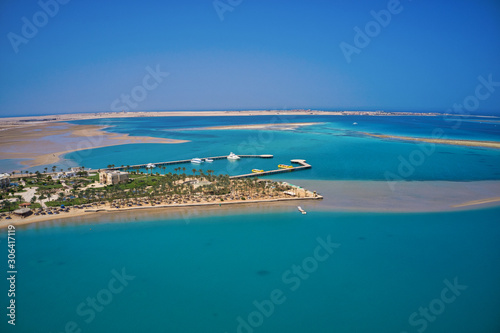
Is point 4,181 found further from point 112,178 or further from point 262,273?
point 262,273

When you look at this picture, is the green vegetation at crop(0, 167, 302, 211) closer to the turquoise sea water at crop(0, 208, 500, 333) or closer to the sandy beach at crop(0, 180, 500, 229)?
the sandy beach at crop(0, 180, 500, 229)

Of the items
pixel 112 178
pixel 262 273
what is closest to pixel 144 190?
pixel 112 178

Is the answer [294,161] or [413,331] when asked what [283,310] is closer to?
[413,331]

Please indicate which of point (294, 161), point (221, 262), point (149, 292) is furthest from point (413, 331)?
point (294, 161)

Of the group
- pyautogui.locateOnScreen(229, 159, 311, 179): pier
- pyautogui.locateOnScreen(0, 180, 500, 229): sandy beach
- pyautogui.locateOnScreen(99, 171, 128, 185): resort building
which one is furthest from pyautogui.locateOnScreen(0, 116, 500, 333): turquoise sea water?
pyautogui.locateOnScreen(229, 159, 311, 179): pier

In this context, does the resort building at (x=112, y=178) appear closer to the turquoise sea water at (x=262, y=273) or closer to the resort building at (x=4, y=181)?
the resort building at (x=4, y=181)

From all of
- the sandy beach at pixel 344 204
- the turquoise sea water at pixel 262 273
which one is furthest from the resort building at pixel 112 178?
the turquoise sea water at pixel 262 273
